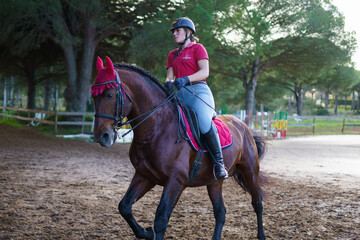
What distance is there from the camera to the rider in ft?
12.1

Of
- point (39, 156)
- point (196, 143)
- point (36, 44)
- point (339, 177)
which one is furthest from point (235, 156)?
point (36, 44)

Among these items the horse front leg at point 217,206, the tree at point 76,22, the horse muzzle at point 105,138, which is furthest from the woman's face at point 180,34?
the tree at point 76,22

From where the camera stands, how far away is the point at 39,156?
10.8m

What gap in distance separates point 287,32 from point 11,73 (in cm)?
2087

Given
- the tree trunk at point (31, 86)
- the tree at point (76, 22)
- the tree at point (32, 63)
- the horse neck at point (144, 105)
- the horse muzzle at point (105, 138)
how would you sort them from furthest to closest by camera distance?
the tree trunk at point (31, 86)
the tree at point (32, 63)
the tree at point (76, 22)
the horse neck at point (144, 105)
the horse muzzle at point (105, 138)

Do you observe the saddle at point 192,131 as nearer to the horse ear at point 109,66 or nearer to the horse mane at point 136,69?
the horse mane at point 136,69

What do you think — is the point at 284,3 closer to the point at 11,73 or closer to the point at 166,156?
the point at 11,73

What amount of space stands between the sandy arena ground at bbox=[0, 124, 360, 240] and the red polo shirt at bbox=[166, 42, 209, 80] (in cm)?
202

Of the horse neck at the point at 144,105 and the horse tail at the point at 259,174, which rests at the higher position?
the horse neck at the point at 144,105

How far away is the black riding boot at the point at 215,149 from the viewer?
370 centimetres

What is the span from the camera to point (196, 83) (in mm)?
3869

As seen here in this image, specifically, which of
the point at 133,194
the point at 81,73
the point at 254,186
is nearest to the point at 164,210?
the point at 133,194

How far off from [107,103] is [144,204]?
314cm

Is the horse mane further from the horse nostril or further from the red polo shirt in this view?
the horse nostril
